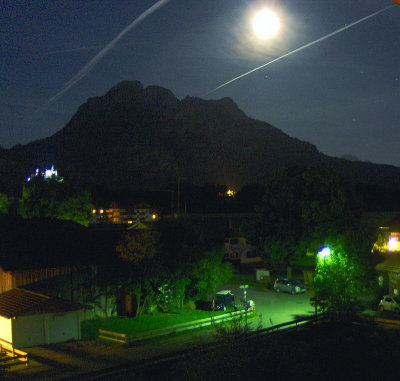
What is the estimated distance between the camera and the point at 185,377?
721 inches

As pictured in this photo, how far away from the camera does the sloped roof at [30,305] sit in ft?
78.2

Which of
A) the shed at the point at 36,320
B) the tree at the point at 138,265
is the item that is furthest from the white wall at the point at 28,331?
the tree at the point at 138,265

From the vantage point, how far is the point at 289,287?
41.8 meters

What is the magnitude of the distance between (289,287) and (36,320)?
23413 mm

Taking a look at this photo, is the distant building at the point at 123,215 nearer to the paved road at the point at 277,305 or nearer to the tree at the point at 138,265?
the paved road at the point at 277,305

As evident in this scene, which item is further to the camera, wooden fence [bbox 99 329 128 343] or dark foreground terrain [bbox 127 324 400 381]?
wooden fence [bbox 99 329 128 343]

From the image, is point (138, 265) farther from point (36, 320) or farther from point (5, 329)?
point (5, 329)

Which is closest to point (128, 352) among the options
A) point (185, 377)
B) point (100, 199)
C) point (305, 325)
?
point (185, 377)

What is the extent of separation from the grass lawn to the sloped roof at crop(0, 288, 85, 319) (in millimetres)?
2707

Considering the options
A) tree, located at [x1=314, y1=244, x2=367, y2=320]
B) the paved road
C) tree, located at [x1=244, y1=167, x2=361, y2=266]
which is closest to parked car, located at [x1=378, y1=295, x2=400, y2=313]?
the paved road

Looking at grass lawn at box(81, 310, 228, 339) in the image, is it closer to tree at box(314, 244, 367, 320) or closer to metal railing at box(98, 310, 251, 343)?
metal railing at box(98, 310, 251, 343)

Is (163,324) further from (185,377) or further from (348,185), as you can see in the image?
(348,185)

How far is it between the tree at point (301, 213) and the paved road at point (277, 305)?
13.6 ft

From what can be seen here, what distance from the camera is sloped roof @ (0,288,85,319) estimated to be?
23839 millimetres
